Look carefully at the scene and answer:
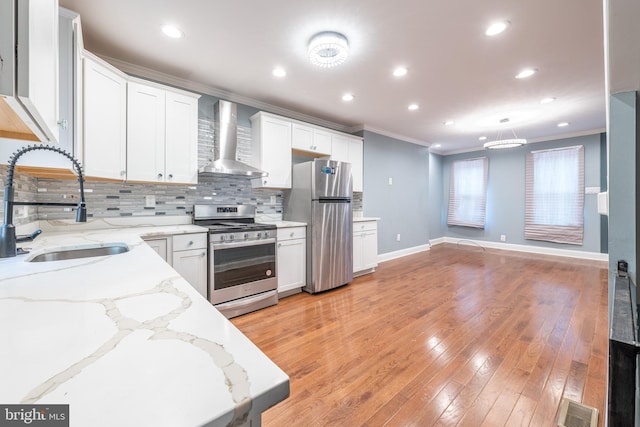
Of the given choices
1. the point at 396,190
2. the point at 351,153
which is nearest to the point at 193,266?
the point at 351,153

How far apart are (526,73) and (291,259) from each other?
3268 mm

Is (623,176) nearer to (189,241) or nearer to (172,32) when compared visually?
(189,241)

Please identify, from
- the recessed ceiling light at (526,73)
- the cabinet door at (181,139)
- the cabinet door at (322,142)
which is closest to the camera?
the cabinet door at (181,139)

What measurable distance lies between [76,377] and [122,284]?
55 centimetres

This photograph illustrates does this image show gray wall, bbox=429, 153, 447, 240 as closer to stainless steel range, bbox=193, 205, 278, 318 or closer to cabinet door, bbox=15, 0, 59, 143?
stainless steel range, bbox=193, 205, 278, 318

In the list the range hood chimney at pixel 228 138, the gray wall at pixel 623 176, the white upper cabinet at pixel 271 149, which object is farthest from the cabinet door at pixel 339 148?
the gray wall at pixel 623 176

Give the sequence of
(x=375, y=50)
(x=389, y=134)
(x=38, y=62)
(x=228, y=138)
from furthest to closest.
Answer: (x=389, y=134)
(x=228, y=138)
(x=375, y=50)
(x=38, y=62)

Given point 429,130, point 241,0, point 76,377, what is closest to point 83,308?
point 76,377

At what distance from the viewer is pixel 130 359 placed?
1.51 feet

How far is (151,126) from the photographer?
2.56 metres

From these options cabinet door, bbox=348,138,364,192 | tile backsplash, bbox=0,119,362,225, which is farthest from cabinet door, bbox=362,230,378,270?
tile backsplash, bbox=0,119,362,225

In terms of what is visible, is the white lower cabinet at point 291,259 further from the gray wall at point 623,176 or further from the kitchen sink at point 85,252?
the gray wall at point 623,176

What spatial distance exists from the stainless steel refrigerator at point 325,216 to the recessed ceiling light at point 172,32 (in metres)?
1.76

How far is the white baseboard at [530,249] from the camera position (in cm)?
514
